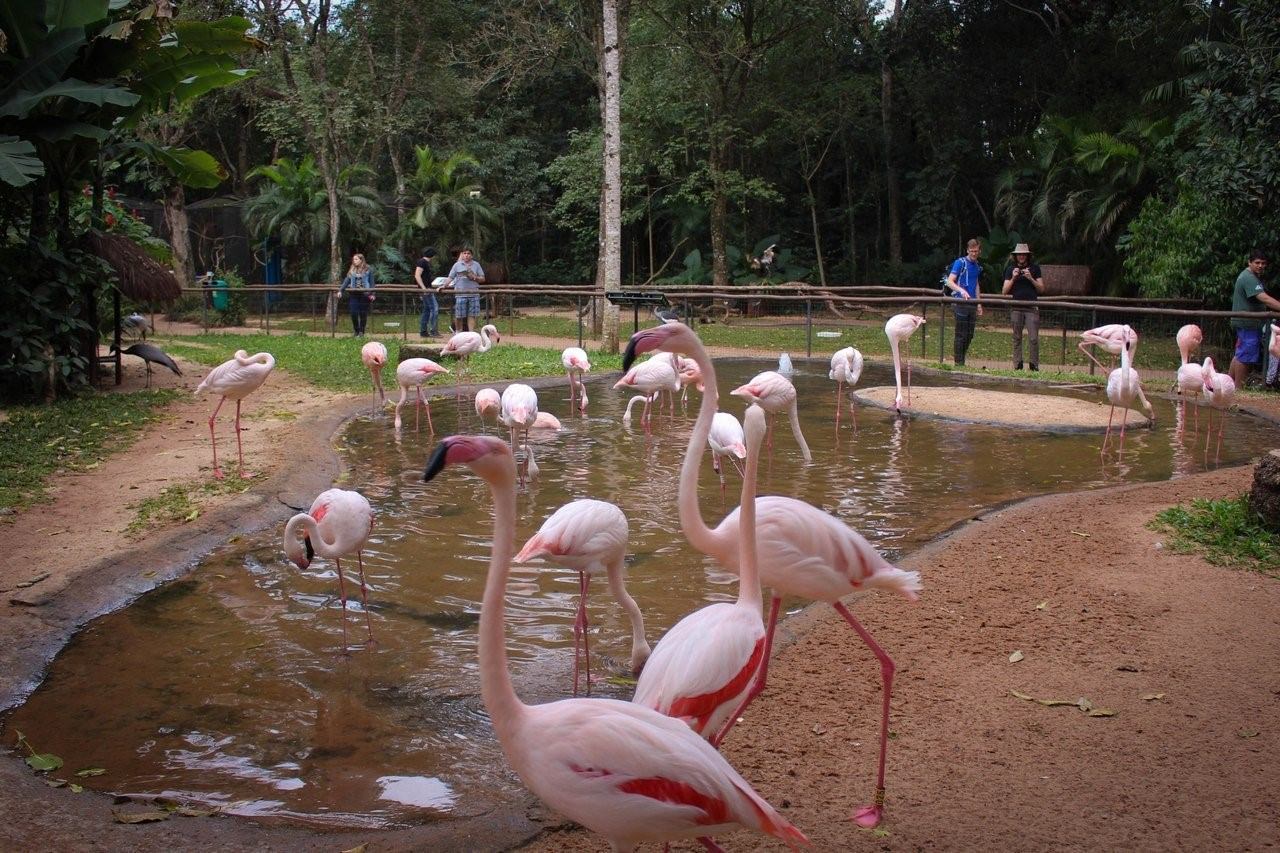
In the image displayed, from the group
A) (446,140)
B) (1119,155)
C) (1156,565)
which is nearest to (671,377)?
(1156,565)

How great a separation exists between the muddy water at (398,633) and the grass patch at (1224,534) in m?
1.46

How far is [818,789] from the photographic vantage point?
379 cm

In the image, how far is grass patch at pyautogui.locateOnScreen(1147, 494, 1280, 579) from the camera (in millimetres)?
6094

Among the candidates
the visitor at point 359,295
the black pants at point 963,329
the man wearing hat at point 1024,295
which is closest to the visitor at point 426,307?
the visitor at point 359,295

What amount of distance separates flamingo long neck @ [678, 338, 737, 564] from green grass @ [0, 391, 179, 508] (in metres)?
5.21

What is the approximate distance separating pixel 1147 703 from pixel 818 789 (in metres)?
1.55

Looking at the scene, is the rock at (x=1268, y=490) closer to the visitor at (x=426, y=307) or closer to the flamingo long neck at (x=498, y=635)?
the flamingo long neck at (x=498, y=635)

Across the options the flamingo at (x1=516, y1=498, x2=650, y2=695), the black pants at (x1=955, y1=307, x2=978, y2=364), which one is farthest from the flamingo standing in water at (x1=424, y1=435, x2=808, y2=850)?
the black pants at (x1=955, y1=307, x2=978, y2=364)

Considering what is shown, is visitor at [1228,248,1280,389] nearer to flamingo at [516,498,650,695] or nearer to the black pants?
the black pants

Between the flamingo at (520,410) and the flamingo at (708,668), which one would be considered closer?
the flamingo at (708,668)

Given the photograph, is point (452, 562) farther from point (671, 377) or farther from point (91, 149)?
point (91, 149)

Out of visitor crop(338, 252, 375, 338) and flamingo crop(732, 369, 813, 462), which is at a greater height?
visitor crop(338, 252, 375, 338)

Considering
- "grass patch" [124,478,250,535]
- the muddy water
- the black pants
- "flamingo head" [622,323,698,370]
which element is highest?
"flamingo head" [622,323,698,370]

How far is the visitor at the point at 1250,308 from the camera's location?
13891mm
